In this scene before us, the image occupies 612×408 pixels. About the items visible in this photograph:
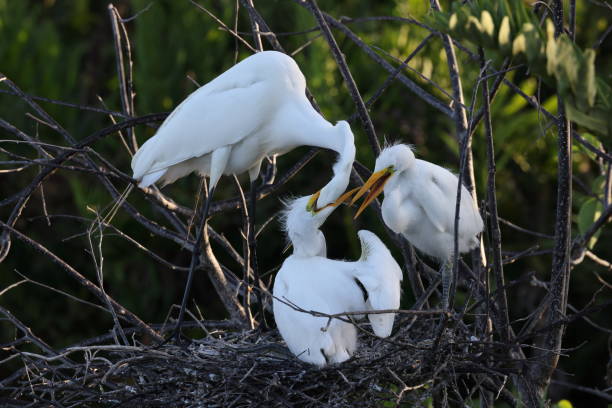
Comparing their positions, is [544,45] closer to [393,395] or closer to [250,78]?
[393,395]

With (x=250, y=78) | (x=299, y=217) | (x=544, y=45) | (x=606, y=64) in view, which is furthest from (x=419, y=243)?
(x=606, y=64)

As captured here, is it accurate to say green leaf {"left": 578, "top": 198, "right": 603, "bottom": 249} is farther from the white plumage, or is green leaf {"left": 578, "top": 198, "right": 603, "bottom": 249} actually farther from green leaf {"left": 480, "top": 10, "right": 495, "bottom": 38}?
green leaf {"left": 480, "top": 10, "right": 495, "bottom": 38}

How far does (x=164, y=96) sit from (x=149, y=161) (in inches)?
126

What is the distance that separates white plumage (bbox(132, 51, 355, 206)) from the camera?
265cm

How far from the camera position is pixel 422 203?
2312mm

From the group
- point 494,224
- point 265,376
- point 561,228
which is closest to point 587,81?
point 494,224

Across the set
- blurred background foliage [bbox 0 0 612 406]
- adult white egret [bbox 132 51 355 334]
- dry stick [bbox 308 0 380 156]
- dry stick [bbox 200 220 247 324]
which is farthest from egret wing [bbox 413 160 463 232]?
blurred background foliage [bbox 0 0 612 406]

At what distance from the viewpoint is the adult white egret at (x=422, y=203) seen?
2270 mm

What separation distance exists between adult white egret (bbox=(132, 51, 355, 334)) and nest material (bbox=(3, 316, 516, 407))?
42 centimetres

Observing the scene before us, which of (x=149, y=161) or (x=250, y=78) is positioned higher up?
(x=250, y=78)

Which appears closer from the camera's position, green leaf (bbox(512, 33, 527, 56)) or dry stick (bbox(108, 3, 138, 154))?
green leaf (bbox(512, 33, 527, 56))

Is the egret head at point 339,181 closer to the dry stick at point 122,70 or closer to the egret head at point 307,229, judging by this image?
the egret head at point 307,229

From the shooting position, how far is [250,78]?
2.69m

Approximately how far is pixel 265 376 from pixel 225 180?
10.5ft
